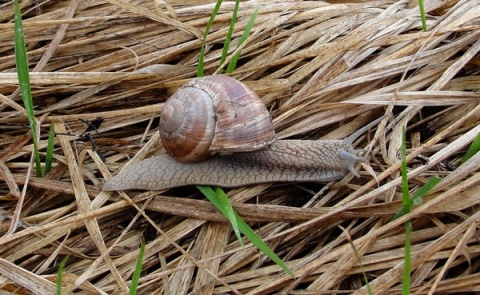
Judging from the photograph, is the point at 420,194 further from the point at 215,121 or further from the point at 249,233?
the point at 215,121

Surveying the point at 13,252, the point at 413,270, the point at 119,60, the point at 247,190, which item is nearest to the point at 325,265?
the point at 413,270

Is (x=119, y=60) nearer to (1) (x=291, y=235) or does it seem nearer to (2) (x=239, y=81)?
(2) (x=239, y=81)

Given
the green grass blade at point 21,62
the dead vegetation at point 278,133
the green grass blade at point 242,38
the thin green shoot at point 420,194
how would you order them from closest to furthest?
the thin green shoot at point 420,194 → the dead vegetation at point 278,133 → the green grass blade at point 21,62 → the green grass blade at point 242,38

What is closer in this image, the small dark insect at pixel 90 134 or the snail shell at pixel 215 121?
the snail shell at pixel 215 121

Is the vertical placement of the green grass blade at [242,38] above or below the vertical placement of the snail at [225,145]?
above

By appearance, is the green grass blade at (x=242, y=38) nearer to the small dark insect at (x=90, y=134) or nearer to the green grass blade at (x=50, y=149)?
the small dark insect at (x=90, y=134)

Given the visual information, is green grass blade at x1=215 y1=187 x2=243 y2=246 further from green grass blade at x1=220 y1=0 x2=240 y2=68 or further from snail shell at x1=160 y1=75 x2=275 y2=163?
green grass blade at x1=220 y1=0 x2=240 y2=68

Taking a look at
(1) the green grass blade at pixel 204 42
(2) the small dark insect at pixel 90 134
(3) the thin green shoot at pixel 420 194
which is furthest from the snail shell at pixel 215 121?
(3) the thin green shoot at pixel 420 194
